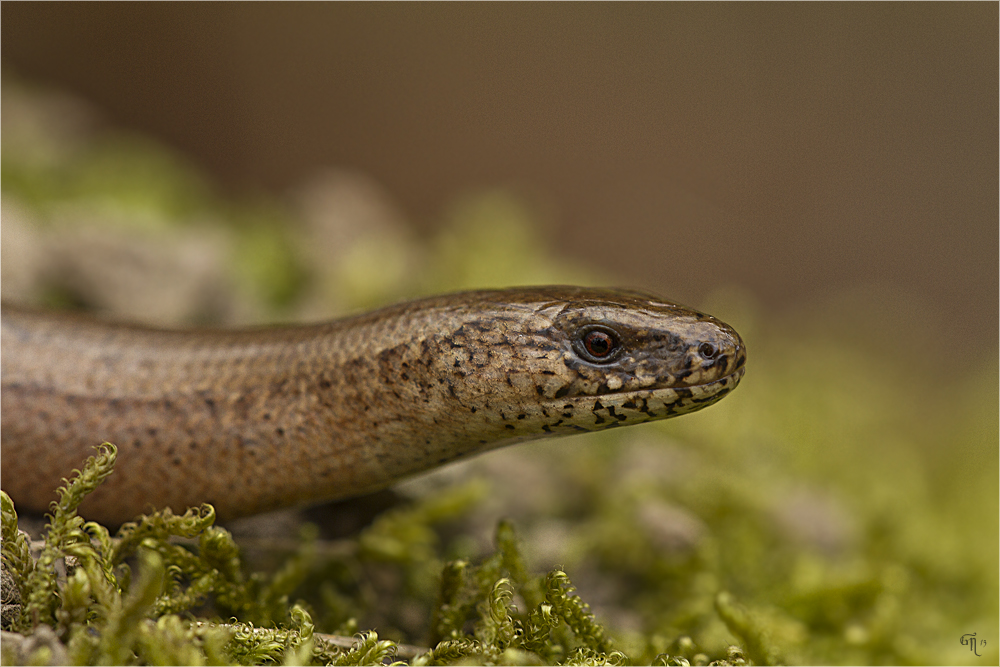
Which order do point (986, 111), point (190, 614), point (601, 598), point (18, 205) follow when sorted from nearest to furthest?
point (190, 614)
point (601, 598)
point (18, 205)
point (986, 111)

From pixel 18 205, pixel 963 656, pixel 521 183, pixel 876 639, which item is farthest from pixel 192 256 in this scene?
pixel 521 183

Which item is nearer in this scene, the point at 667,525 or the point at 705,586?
the point at 705,586

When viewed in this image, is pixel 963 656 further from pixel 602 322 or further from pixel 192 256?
pixel 192 256

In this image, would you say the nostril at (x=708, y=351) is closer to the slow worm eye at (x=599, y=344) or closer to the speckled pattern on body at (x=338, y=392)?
the speckled pattern on body at (x=338, y=392)

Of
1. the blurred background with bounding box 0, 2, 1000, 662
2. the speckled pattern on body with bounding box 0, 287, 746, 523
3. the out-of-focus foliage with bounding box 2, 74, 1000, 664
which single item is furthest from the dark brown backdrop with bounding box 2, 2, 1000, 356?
the speckled pattern on body with bounding box 0, 287, 746, 523

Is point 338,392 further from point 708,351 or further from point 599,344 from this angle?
point 708,351

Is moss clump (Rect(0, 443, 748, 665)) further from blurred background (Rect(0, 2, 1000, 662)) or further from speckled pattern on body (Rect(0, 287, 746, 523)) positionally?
blurred background (Rect(0, 2, 1000, 662))
